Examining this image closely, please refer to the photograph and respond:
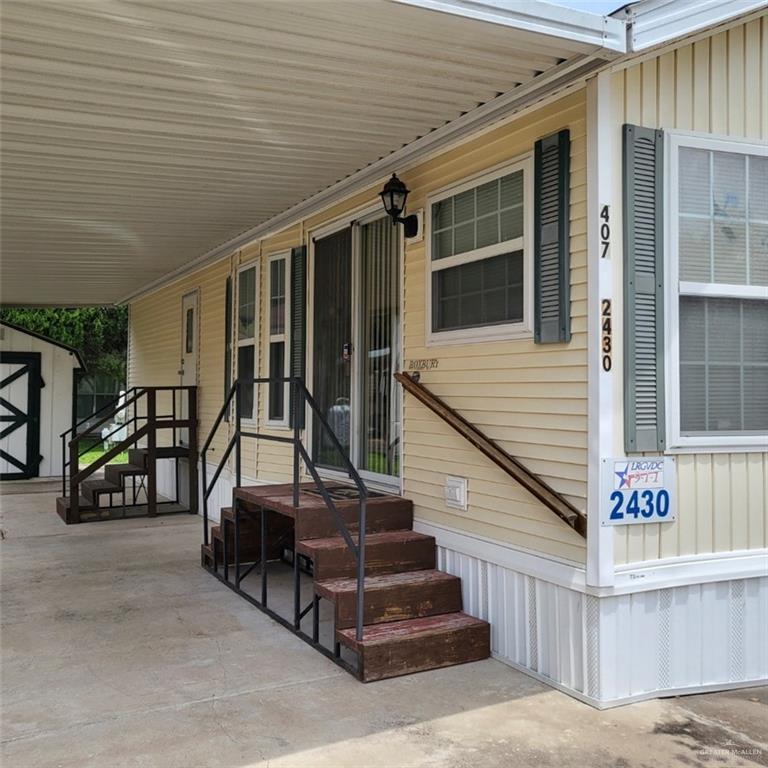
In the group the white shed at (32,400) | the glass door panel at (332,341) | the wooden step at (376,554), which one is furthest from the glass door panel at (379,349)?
the white shed at (32,400)

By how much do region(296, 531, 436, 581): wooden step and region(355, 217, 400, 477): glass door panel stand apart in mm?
745

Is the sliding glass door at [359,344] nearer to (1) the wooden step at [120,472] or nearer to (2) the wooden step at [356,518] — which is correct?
(2) the wooden step at [356,518]

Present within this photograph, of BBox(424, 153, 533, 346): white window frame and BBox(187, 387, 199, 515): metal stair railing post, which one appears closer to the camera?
BBox(424, 153, 533, 346): white window frame

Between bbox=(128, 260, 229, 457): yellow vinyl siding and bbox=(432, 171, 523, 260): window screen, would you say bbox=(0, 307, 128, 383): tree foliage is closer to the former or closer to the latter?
bbox=(128, 260, 229, 457): yellow vinyl siding

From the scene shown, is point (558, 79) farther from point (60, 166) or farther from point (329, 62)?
point (60, 166)

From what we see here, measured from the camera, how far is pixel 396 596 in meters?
3.80

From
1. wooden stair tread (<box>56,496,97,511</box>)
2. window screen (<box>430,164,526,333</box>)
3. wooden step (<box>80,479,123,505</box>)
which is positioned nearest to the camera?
window screen (<box>430,164,526,333</box>)

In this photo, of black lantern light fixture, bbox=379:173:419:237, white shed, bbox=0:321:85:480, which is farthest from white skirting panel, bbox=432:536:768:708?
white shed, bbox=0:321:85:480

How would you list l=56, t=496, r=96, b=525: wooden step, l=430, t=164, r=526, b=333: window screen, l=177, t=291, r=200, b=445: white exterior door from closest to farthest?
1. l=430, t=164, r=526, b=333: window screen
2. l=56, t=496, r=96, b=525: wooden step
3. l=177, t=291, r=200, b=445: white exterior door

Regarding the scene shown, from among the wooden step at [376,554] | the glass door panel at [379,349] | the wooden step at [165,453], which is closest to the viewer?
the wooden step at [376,554]

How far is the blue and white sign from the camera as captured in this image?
3.27m

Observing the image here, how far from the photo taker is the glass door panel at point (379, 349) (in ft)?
16.4

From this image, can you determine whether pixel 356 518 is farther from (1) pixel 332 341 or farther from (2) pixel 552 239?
(2) pixel 552 239

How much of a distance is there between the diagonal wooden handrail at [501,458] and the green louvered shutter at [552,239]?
0.61m
